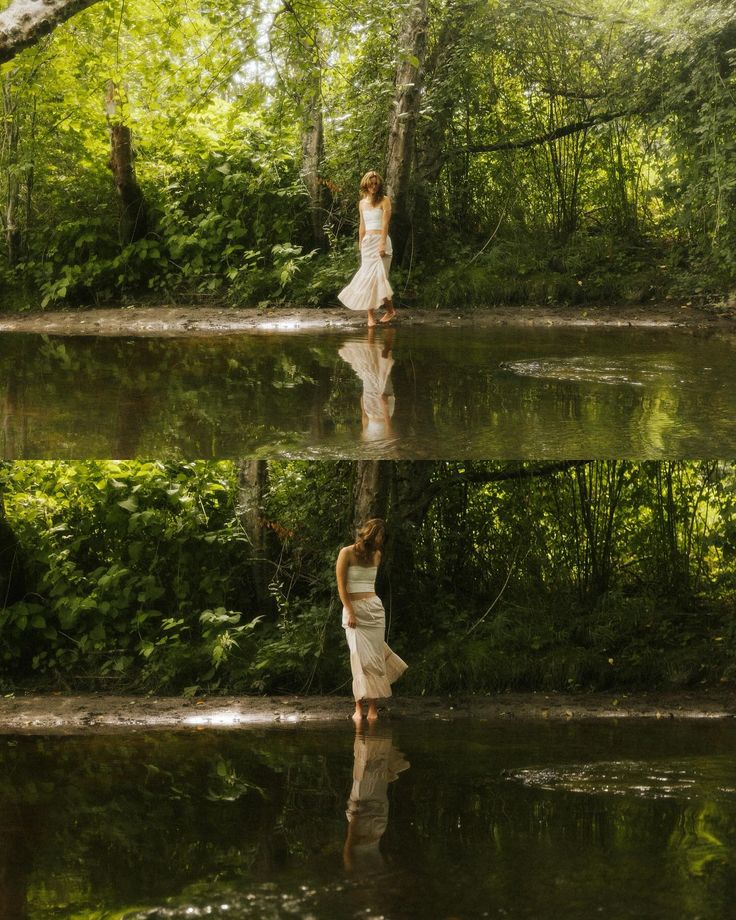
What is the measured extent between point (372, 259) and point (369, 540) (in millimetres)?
6037

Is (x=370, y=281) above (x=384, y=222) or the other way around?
the other way around

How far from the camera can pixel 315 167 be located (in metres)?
15.9

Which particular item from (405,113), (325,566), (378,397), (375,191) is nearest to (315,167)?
(405,113)

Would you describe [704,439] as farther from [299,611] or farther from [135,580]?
[135,580]

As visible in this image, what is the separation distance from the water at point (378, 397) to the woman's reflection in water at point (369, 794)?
2.05 m

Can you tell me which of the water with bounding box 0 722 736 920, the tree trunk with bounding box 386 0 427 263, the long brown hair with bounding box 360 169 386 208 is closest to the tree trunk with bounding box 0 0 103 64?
the long brown hair with bounding box 360 169 386 208

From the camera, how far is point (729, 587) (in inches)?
387

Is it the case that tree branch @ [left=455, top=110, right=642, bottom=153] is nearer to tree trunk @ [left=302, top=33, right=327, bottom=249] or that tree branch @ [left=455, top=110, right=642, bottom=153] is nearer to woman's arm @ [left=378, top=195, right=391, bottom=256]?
tree trunk @ [left=302, top=33, right=327, bottom=249]

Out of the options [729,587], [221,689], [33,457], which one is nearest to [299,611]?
[221,689]

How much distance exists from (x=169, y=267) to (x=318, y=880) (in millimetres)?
12472

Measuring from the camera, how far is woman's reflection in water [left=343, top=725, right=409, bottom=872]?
515 centimetres

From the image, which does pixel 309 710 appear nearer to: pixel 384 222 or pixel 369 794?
pixel 369 794

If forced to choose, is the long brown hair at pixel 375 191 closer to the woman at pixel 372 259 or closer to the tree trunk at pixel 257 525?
the woman at pixel 372 259

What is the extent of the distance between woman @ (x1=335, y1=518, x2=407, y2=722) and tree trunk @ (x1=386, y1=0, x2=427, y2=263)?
26.3 feet
